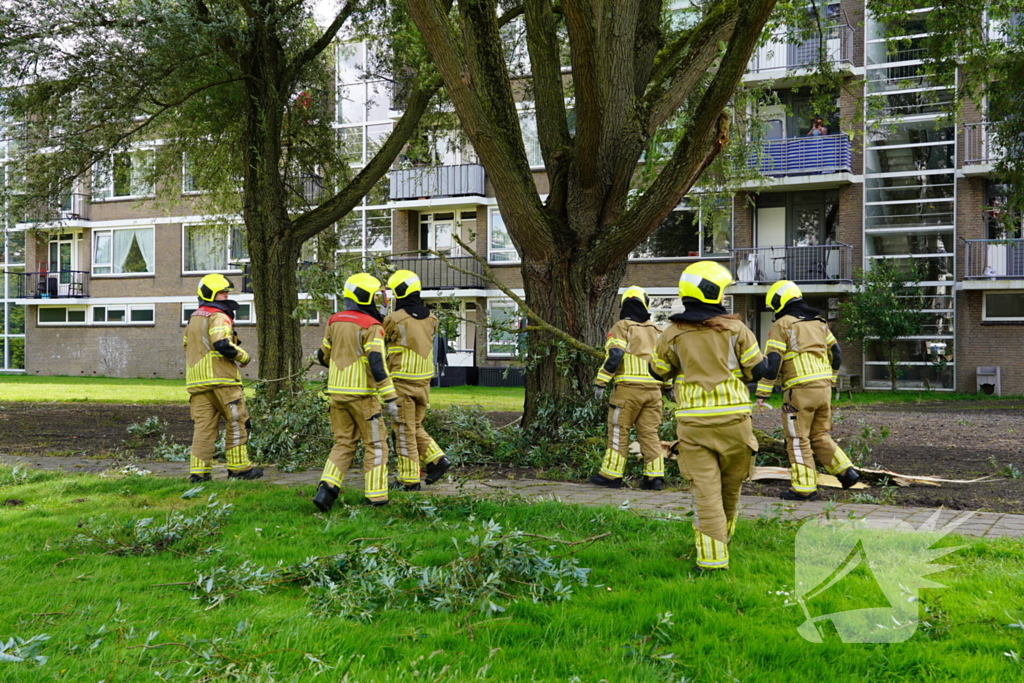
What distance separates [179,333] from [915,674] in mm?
34624

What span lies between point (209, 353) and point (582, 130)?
455 cm

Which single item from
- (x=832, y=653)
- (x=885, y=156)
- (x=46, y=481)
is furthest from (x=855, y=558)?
(x=885, y=156)

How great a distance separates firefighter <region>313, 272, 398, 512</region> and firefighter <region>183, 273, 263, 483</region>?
1632mm

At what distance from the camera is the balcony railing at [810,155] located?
2458 centimetres

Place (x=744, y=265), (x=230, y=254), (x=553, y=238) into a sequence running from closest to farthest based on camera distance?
1. (x=553, y=238)
2. (x=744, y=265)
3. (x=230, y=254)

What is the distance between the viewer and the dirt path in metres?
7.64

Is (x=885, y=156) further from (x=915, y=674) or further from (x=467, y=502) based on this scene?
(x=915, y=674)

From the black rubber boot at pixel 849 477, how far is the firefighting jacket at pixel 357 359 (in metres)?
4.28

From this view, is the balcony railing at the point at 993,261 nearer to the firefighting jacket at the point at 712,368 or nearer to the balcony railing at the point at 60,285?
the firefighting jacket at the point at 712,368

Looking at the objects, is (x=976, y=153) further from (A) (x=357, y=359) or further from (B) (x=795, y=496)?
(A) (x=357, y=359)

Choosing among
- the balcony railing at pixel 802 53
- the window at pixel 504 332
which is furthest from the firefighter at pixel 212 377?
the balcony railing at pixel 802 53

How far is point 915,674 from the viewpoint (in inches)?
138

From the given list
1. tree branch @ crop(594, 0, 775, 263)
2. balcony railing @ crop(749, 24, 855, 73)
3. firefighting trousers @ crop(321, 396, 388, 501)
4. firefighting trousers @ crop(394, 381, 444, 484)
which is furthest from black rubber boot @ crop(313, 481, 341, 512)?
balcony railing @ crop(749, 24, 855, 73)

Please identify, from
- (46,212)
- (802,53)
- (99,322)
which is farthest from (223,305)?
(99,322)
